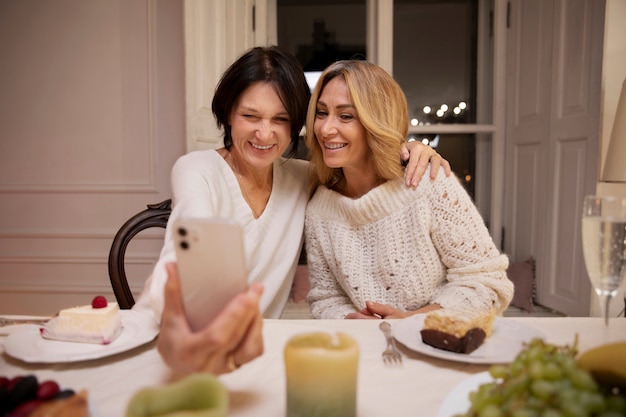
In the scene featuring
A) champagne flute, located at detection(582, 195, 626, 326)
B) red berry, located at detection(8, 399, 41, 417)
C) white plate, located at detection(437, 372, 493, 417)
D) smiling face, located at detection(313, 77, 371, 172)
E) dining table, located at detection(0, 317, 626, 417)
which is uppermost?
smiling face, located at detection(313, 77, 371, 172)

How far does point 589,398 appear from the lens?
0.40 metres

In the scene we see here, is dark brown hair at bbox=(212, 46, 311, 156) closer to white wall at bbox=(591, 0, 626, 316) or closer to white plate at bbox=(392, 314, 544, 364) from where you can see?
white plate at bbox=(392, 314, 544, 364)

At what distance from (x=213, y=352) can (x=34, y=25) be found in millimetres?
2874

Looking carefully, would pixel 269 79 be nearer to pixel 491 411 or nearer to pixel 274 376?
pixel 274 376

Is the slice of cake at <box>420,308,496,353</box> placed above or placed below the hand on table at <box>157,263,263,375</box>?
below

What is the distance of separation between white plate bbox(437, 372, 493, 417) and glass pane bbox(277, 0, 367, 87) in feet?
8.41

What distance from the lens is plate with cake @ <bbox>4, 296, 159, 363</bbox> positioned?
30.5 inches

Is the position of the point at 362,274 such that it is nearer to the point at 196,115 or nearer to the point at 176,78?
the point at 196,115

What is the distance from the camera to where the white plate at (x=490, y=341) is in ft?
2.43

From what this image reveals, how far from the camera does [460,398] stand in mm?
596

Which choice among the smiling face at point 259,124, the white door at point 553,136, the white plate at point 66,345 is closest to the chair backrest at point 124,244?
the smiling face at point 259,124

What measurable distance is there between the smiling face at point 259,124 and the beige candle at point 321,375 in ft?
3.16

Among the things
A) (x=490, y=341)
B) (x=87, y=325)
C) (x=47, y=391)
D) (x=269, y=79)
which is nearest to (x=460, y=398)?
(x=490, y=341)

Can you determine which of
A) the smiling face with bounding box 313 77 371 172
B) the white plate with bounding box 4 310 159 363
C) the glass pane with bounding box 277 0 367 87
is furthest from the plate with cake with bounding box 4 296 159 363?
the glass pane with bounding box 277 0 367 87
